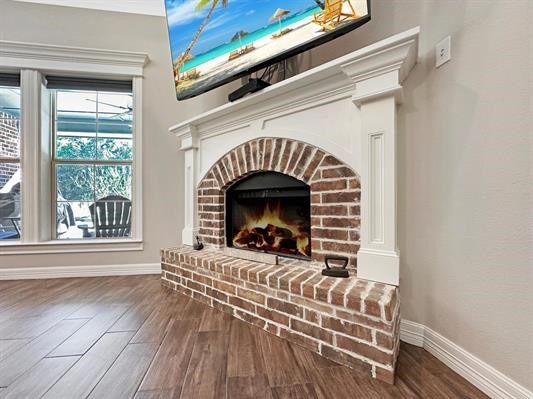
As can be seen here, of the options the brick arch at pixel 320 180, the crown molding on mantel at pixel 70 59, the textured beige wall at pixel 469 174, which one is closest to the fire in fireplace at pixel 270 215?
the brick arch at pixel 320 180

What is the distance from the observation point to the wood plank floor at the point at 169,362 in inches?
40.9

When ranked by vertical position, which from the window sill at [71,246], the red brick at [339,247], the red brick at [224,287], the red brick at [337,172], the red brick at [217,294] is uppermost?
the red brick at [337,172]

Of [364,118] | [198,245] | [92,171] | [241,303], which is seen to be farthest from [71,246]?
[364,118]

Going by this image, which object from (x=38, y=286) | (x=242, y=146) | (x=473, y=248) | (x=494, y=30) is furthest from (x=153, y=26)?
(x=473, y=248)

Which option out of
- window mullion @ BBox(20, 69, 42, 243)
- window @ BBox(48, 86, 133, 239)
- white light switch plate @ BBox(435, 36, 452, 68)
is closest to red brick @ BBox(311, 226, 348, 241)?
white light switch plate @ BBox(435, 36, 452, 68)

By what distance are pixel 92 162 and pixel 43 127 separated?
1.85 ft

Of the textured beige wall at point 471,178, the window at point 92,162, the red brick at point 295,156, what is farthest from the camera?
the window at point 92,162

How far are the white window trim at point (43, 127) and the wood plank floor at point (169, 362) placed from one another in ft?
3.17

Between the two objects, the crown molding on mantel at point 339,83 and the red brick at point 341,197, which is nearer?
the crown molding on mantel at point 339,83

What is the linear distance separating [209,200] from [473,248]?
1886 mm

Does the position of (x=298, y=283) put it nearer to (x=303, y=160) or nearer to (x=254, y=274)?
(x=254, y=274)

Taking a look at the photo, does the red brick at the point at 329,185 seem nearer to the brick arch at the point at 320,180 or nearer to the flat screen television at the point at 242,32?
the brick arch at the point at 320,180

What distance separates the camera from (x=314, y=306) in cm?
129

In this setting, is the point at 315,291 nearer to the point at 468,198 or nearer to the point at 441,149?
the point at 468,198
